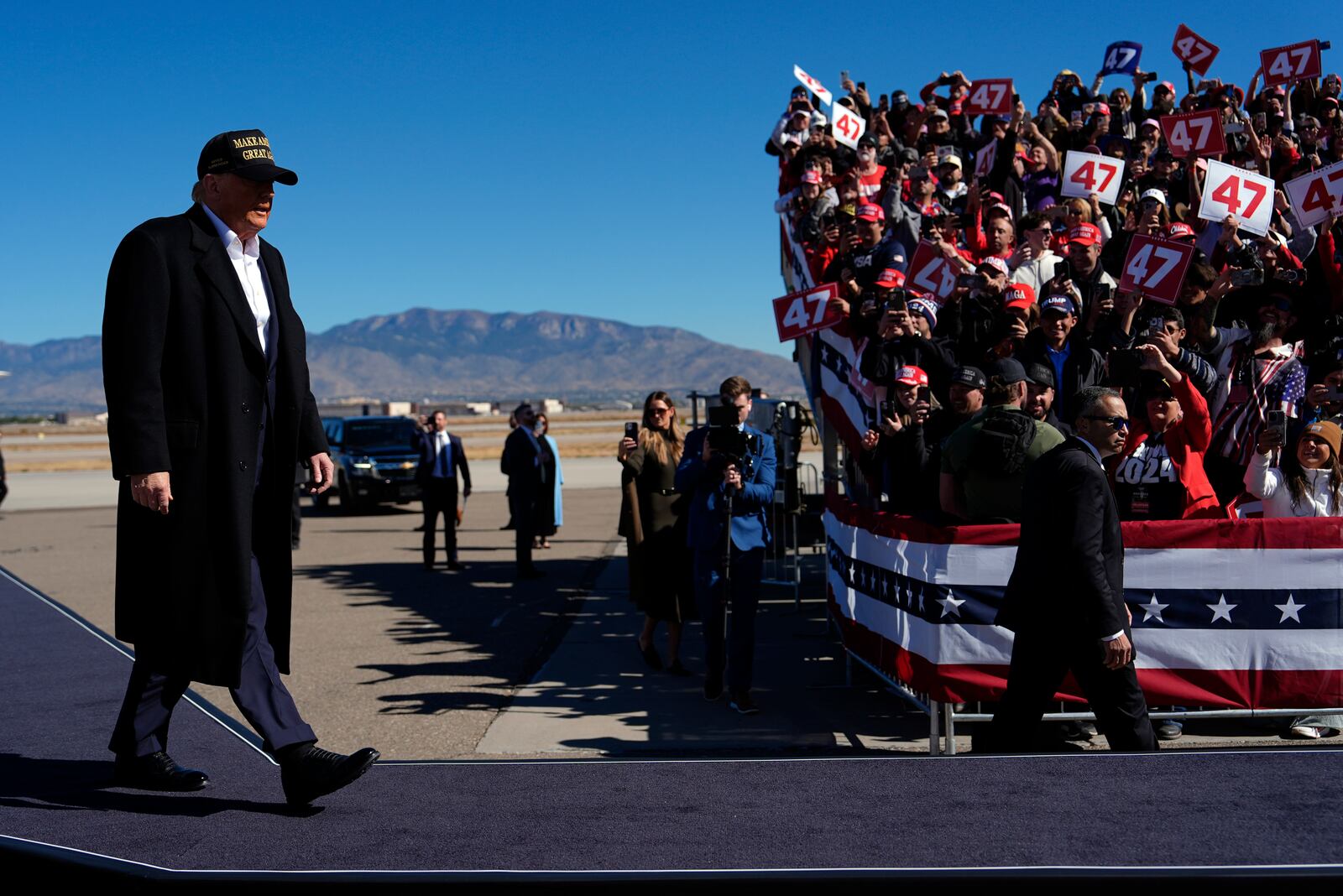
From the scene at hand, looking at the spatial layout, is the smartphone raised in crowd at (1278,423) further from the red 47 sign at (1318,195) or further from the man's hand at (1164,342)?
the red 47 sign at (1318,195)

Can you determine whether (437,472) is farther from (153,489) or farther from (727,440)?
(153,489)

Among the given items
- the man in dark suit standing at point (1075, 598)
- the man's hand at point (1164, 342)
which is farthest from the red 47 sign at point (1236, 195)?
the man in dark suit standing at point (1075, 598)

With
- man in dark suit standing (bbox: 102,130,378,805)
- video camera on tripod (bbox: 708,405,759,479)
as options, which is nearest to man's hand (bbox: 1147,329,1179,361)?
video camera on tripod (bbox: 708,405,759,479)

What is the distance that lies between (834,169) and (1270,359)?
699 cm

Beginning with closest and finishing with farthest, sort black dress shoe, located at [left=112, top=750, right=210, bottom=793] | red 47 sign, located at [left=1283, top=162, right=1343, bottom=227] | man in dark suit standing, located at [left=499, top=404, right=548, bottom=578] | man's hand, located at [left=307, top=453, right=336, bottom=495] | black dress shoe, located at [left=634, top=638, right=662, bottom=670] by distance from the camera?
man's hand, located at [left=307, top=453, right=336, bottom=495] → black dress shoe, located at [left=112, top=750, right=210, bottom=793] → red 47 sign, located at [left=1283, top=162, right=1343, bottom=227] → black dress shoe, located at [left=634, top=638, right=662, bottom=670] → man in dark suit standing, located at [left=499, top=404, right=548, bottom=578]

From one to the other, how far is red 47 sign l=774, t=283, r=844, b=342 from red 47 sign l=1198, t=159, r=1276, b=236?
2.52m

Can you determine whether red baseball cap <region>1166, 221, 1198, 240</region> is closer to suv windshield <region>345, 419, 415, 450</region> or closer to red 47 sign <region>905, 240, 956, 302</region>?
red 47 sign <region>905, 240, 956, 302</region>

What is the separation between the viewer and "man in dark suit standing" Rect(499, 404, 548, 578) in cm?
1407

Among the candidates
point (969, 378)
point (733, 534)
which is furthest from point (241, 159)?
point (733, 534)

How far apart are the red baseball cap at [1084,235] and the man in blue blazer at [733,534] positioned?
2567mm

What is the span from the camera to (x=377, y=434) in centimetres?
2639

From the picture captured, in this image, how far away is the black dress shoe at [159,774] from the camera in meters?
4.14

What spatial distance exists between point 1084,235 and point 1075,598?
4.41 m

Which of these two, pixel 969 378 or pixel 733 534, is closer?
pixel 969 378
